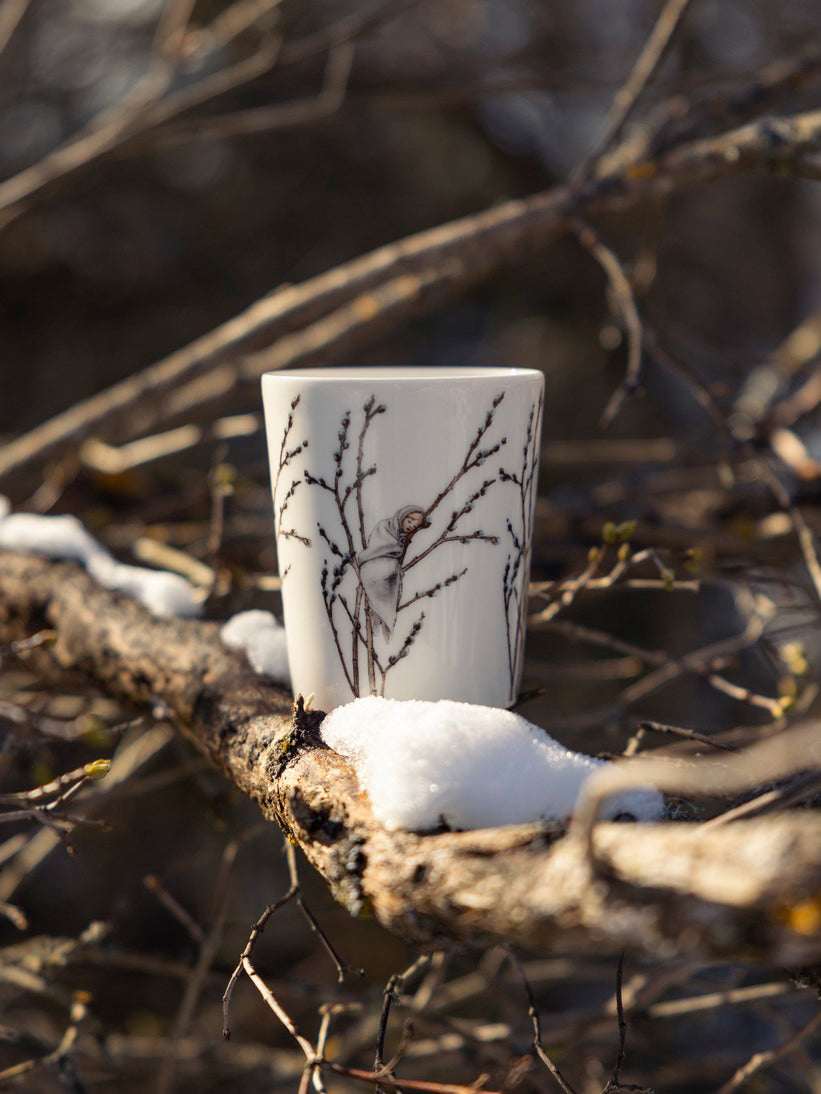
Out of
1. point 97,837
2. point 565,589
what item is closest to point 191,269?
point 97,837

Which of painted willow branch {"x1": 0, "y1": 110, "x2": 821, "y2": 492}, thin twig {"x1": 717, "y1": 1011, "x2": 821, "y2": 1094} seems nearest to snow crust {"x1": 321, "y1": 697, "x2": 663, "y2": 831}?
thin twig {"x1": 717, "y1": 1011, "x2": 821, "y2": 1094}

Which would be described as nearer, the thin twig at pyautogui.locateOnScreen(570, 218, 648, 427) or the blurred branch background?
the thin twig at pyautogui.locateOnScreen(570, 218, 648, 427)

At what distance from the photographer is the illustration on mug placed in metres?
0.65

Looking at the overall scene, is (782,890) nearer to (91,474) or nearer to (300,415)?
(300,415)

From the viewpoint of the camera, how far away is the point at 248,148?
2494 mm

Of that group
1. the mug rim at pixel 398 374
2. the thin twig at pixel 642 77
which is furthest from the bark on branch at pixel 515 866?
the thin twig at pixel 642 77

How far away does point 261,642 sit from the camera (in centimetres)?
82

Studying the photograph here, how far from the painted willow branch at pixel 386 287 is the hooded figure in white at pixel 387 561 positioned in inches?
22.6

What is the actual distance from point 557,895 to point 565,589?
0.47 meters

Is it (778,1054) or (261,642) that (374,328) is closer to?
(261,642)

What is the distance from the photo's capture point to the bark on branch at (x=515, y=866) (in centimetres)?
37

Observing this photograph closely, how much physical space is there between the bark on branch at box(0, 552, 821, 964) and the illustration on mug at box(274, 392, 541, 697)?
8 cm

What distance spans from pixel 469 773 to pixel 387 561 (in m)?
0.18

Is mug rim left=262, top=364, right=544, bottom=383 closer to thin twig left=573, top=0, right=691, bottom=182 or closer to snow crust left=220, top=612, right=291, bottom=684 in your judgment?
snow crust left=220, top=612, right=291, bottom=684
